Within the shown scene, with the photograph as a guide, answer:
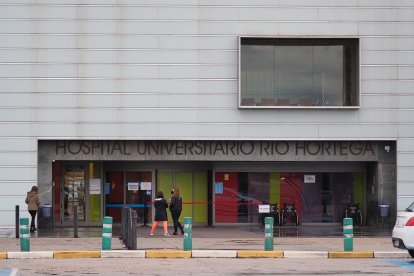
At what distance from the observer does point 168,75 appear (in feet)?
99.7

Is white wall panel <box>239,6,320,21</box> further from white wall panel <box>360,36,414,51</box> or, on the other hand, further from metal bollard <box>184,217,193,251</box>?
metal bollard <box>184,217,193,251</box>

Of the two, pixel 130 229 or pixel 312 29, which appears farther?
pixel 312 29

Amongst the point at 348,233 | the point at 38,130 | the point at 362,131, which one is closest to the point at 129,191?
the point at 38,130

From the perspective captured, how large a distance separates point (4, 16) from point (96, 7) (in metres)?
3.21

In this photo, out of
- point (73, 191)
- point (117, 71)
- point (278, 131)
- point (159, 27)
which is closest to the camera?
point (117, 71)

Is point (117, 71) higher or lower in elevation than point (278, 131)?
higher

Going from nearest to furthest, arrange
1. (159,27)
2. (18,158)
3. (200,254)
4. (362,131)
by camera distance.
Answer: (200,254)
(18,158)
(159,27)
(362,131)

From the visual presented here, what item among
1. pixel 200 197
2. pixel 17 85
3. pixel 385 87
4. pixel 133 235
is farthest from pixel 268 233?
pixel 17 85

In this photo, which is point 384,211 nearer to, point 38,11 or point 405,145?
point 405,145

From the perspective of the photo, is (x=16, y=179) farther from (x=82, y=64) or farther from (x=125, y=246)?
(x=125, y=246)

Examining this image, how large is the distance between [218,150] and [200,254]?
10450 millimetres

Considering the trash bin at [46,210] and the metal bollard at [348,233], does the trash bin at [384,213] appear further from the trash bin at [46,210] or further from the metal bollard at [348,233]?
the trash bin at [46,210]

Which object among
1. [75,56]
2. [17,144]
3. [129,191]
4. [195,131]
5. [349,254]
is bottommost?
[349,254]

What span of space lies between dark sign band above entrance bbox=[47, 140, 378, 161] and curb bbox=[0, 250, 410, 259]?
32.8 feet
